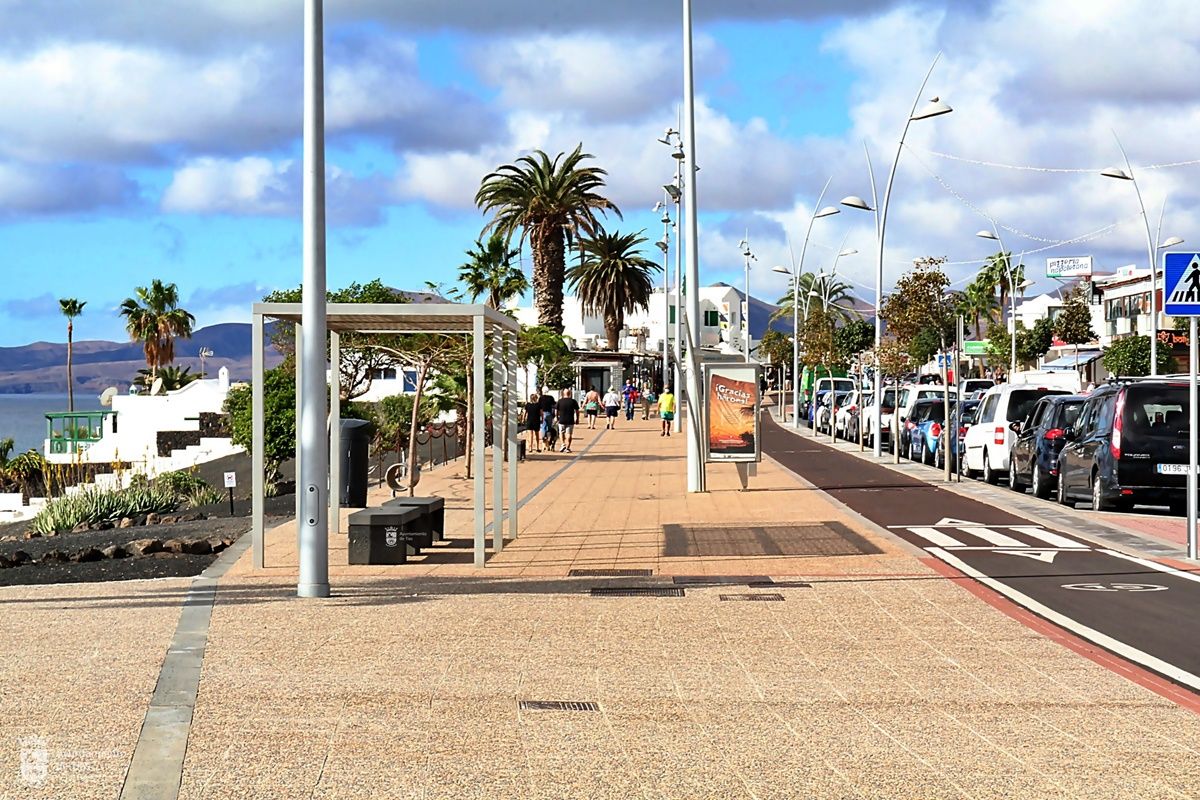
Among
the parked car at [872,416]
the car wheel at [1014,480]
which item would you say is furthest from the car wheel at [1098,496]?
the parked car at [872,416]

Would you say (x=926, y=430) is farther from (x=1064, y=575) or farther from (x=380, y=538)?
(x=380, y=538)

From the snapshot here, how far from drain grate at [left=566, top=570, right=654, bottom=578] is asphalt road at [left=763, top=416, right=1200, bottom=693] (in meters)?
2.87

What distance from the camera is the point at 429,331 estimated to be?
1684cm

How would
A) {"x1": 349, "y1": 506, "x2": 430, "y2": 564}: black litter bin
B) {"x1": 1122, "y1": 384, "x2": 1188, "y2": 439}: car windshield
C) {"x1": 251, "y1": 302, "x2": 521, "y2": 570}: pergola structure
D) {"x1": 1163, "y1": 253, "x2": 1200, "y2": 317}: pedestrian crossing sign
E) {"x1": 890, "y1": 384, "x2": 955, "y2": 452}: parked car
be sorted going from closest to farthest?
{"x1": 251, "y1": 302, "x2": 521, "y2": 570}: pergola structure < {"x1": 349, "y1": 506, "x2": 430, "y2": 564}: black litter bin < {"x1": 1163, "y1": 253, "x2": 1200, "y2": 317}: pedestrian crossing sign < {"x1": 1122, "y1": 384, "x2": 1188, "y2": 439}: car windshield < {"x1": 890, "y1": 384, "x2": 955, "y2": 452}: parked car

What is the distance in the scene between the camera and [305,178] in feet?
41.4

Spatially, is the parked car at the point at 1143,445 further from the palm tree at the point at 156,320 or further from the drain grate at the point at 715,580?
the palm tree at the point at 156,320

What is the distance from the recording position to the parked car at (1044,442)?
2470 centimetres

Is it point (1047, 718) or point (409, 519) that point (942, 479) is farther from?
point (1047, 718)

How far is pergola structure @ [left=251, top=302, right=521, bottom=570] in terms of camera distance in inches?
576

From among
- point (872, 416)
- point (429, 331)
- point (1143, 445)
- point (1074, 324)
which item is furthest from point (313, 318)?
point (1074, 324)

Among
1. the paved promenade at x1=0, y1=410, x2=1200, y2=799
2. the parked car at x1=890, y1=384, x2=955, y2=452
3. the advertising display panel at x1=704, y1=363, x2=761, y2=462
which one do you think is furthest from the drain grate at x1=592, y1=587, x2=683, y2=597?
the parked car at x1=890, y1=384, x2=955, y2=452

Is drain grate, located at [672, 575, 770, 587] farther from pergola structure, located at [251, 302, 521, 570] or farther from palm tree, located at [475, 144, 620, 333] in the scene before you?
palm tree, located at [475, 144, 620, 333]

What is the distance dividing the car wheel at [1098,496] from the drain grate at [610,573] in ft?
30.0

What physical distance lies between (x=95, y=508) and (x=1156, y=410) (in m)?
16.1
